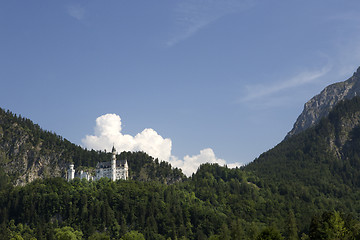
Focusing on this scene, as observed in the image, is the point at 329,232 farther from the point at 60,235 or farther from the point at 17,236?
the point at 17,236

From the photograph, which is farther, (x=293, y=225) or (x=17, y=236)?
(x=17, y=236)

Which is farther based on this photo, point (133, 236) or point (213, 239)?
point (133, 236)

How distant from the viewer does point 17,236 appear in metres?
188

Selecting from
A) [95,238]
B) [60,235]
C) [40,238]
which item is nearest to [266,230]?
[95,238]

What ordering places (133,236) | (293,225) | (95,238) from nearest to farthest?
(293,225)
(95,238)
(133,236)

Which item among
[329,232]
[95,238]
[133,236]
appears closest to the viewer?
[329,232]

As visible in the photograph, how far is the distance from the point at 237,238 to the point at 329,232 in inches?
1391

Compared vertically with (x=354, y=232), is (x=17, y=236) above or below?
above

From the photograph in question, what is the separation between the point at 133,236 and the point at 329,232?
9096 cm

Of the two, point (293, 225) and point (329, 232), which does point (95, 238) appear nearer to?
point (293, 225)

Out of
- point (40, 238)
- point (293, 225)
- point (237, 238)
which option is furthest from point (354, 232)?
point (40, 238)

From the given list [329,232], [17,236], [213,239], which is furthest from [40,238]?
[329,232]

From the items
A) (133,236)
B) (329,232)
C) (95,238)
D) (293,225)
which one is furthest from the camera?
(133,236)

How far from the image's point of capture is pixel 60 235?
615 ft
